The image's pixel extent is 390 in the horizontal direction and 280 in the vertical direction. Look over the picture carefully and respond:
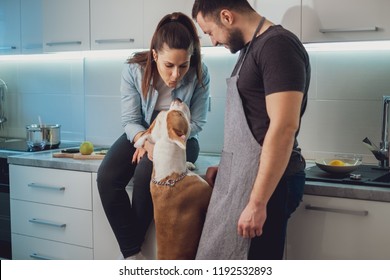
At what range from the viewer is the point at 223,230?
5.41 ft

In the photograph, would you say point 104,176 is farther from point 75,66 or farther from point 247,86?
point 75,66

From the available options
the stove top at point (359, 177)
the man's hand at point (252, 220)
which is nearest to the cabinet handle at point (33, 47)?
the stove top at point (359, 177)

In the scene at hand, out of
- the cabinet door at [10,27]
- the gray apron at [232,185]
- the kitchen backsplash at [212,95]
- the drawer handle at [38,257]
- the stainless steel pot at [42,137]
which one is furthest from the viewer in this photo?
the cabinet door at [10,27]

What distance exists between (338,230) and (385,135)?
0.56 meters

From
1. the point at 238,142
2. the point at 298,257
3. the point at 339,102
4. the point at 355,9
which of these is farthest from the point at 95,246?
the point at 355,9

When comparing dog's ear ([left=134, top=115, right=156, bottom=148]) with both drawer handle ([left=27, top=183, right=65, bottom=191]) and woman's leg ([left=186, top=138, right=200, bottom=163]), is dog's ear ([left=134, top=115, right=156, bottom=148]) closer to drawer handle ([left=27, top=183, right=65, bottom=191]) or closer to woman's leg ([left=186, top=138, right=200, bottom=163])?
woman's leg ([left=186, top=138, right=200, bottom=163])

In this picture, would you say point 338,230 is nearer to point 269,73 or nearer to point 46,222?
point 269,73

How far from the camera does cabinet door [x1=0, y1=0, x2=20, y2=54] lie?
309cm

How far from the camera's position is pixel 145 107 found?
2.27 m

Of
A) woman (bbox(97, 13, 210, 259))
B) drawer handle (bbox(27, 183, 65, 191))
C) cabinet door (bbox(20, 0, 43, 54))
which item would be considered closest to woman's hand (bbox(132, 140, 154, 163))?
woman (bbox(97, 13, 210, 259))

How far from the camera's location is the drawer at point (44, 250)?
2.47 m

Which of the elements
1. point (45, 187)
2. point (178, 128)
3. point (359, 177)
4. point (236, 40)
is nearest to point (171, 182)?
point (178, 128)

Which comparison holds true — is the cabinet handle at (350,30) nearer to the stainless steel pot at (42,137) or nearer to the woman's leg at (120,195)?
the woman's leg at (120,195)

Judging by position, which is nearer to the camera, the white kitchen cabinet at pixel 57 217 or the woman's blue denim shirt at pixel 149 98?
the woman's blue denim shirt at pixel 149 98
